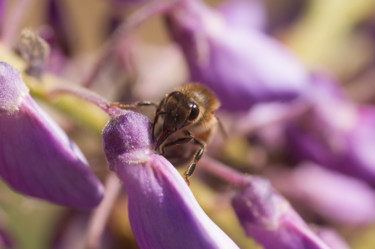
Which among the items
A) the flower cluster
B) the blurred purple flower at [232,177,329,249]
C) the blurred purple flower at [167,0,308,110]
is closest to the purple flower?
the flower cluster

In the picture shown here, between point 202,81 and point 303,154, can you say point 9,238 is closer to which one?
point 202,81

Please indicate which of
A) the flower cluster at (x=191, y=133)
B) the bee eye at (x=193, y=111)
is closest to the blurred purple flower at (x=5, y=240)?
the flower cluster at (x=191, y=133)

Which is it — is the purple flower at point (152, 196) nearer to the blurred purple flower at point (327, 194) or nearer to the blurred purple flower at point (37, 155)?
the blurred purple flower at point (37, 155)

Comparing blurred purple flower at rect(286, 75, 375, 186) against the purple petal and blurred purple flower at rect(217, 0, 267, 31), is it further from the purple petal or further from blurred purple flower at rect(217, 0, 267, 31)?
the purple petal

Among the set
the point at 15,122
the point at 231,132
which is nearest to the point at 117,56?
the point at 231,132

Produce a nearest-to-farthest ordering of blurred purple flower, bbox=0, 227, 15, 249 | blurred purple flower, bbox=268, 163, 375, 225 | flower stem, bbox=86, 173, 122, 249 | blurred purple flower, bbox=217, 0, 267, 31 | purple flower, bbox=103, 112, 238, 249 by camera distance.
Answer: purple flower, bbox=103, 112, 238, 249, flower stem, bbox=86, 173, 122, 249, blurred purple flower, bbox=0, 227, 15, 249, blurred purple flower, bbox=268, 163, 375, 225, blurred purple flower, bbox=217, 0, 267, 31

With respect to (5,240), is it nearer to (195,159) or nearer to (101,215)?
(101,215)

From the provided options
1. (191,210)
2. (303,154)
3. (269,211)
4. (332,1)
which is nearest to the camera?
(191,210)

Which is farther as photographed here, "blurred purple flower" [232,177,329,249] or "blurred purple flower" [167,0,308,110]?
"blurred purple flower" [167,0,308,110]
